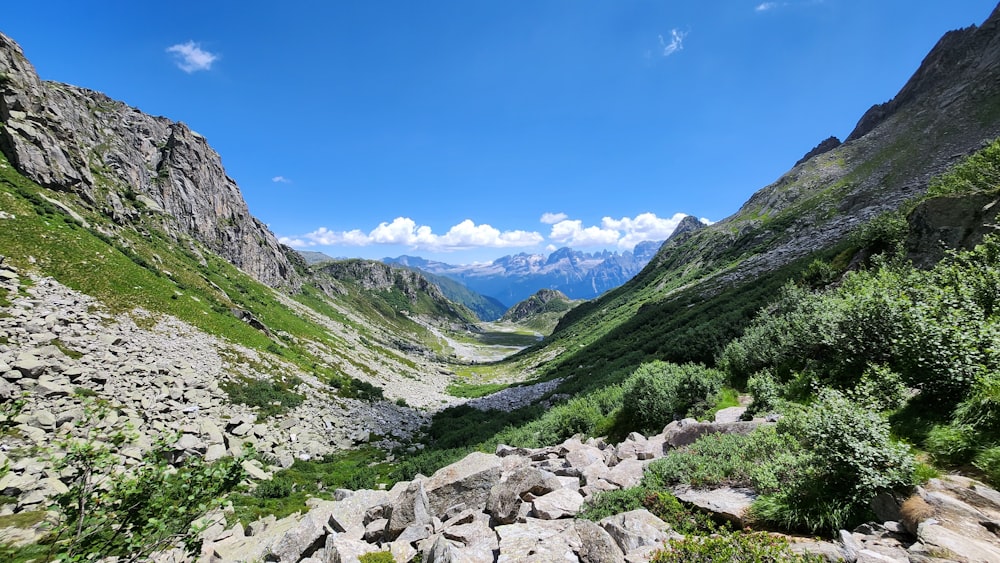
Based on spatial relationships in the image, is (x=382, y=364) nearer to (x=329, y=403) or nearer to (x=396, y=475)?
(x=329, y=403)

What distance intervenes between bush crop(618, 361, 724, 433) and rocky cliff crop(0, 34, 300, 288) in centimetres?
6316

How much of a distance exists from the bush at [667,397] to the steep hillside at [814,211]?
8001mm

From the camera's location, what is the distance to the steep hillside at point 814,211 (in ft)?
142

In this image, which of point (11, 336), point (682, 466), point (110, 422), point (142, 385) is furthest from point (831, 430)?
point (11, 336)

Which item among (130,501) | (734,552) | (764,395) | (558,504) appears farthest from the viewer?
(764,395)

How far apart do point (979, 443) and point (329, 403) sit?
3462cm

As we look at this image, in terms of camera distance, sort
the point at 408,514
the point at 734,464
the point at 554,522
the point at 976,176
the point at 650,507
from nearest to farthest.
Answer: the point at 650,507, the point at 554,522, the point at 734,464, the point at 408,514, the point at 976,176

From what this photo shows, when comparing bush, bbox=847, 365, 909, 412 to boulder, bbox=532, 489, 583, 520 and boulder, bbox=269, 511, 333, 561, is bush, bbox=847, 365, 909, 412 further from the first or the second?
boulder, bbox=269, 511, 333, 561

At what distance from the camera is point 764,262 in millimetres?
64438

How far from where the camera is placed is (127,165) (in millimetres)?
76500

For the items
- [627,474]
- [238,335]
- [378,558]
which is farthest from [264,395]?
[627,474]

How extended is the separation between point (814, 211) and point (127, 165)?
153 metres

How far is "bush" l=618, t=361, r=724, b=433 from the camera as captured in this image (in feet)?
51.4

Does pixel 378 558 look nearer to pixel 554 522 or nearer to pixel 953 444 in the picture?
pixel 554 522
